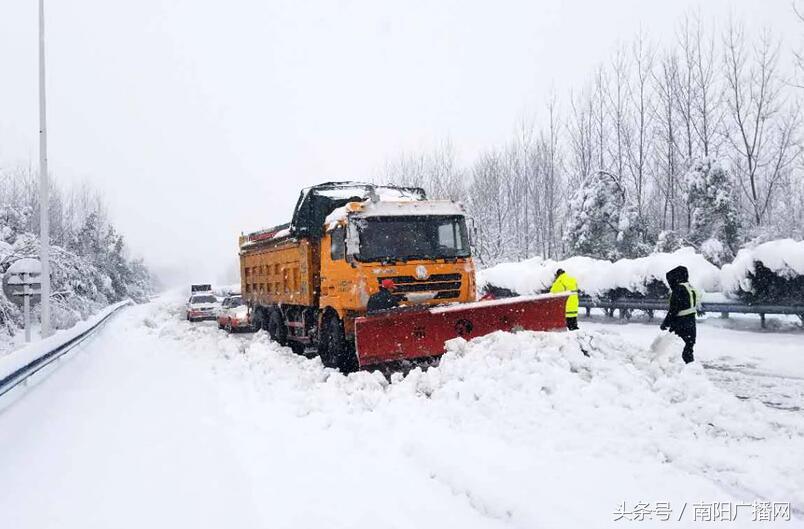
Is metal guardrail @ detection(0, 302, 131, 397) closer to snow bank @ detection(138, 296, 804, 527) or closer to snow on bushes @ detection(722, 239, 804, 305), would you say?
snow bank @ detection(138, 296, 804, 527)

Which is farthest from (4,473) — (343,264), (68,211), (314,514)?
(68,211)

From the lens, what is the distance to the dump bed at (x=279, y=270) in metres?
12.8

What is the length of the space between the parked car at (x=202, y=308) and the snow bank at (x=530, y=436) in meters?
22.9

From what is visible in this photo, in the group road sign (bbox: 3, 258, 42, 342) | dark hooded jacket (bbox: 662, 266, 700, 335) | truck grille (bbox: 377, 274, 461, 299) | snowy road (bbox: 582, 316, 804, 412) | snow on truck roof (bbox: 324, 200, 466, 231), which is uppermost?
snow on truck roof (bbox: 324, 200, 466, 231)

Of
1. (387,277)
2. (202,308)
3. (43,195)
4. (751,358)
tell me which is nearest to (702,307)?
(751,358)

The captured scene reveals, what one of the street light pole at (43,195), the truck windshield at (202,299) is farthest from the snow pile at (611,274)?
the street light pole at (43,195)

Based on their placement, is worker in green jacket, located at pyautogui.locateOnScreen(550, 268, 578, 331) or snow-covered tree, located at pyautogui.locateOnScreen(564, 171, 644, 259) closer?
worker in green jacket, located at pyautogui.locateOnScreen(550, 268, 578, 331)

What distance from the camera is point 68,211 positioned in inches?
2440

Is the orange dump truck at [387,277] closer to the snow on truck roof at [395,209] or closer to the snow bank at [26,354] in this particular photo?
the snow on truck roof at [395,209]

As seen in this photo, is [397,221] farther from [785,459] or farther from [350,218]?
[785,459]

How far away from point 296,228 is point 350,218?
9.01ft

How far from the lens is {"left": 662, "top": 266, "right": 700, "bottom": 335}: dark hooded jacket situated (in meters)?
9.29

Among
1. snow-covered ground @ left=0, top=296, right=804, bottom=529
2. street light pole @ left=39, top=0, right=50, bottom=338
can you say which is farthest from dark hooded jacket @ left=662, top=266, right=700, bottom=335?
street light pole @ left=39, top=0, right=50, bottom=338

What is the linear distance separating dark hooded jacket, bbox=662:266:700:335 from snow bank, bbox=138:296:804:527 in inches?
54.7
